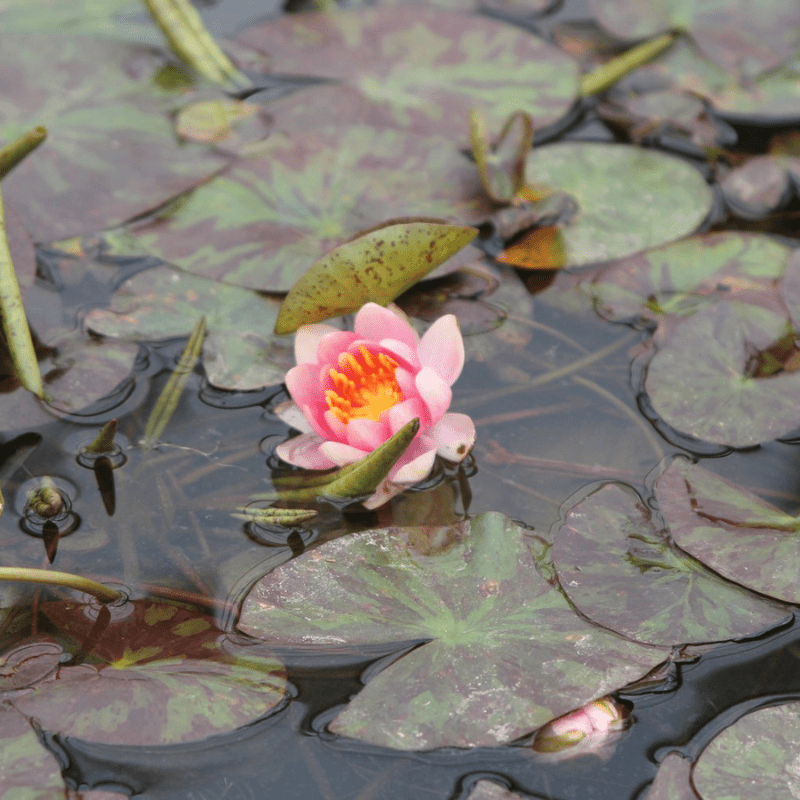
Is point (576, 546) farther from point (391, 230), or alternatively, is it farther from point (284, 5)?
point (284, 5)

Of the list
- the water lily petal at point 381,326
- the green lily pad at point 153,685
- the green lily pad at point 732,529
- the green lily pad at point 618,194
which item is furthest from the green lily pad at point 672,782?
the green lily pad at point 618,194

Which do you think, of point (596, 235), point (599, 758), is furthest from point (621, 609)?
point (596, 235)

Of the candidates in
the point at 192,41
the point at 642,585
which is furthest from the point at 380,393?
the point at 192,41

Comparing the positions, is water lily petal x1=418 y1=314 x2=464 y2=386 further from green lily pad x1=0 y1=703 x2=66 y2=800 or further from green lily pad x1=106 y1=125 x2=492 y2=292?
green lily pad x1=0 y1=703 x2=66 y2=800

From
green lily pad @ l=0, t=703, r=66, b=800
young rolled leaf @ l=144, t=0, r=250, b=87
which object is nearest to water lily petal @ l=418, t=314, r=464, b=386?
green lily pad @ l=0, t=703, r=66, b=800

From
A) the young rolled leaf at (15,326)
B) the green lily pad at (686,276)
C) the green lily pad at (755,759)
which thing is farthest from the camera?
the green lily pad at (686,276)

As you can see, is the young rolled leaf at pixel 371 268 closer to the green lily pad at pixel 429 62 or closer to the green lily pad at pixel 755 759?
the green lily pad at pixel 429 62

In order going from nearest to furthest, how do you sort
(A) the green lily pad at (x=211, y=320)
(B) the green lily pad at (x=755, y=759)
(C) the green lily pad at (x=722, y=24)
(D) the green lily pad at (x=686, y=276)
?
(B) the green lily pad at (x=755, y=759)
(A) the green lily pad at (x=211, y=320)
(D) the green lily pad at (x=686, y=276)
(C) the green lily pad at (x=722, y=24)
